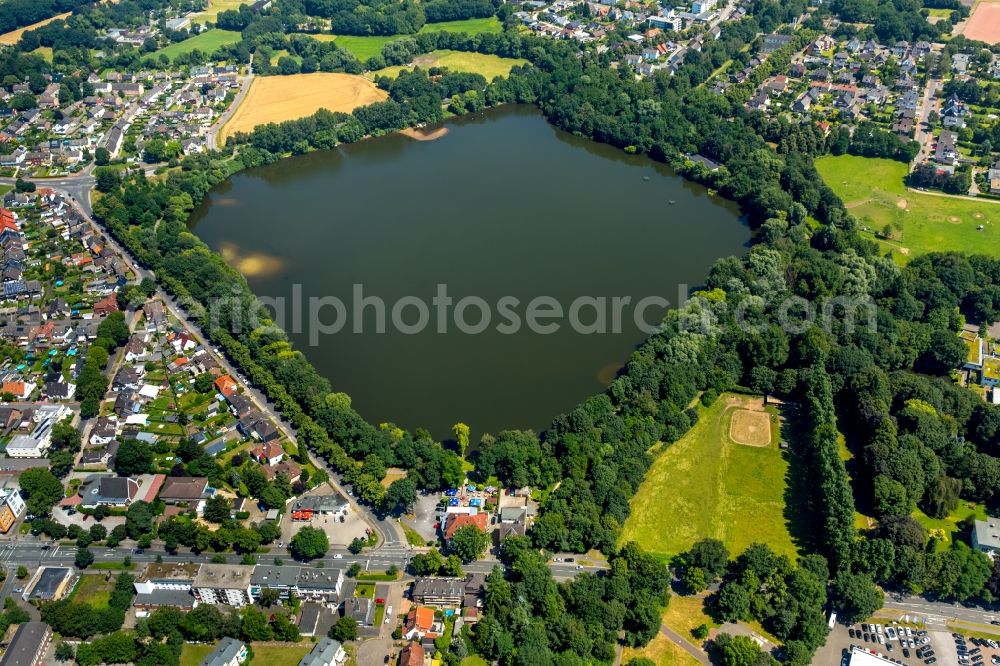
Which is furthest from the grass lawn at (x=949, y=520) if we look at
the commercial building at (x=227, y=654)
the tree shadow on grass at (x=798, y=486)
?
the commercial building at (x=227, y=654)

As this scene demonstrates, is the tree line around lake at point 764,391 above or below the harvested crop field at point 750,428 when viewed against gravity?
above

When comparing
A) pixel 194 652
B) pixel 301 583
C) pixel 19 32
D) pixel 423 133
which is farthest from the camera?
pixel 19 32

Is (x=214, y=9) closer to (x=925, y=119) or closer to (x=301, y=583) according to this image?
(x=925, y=119)

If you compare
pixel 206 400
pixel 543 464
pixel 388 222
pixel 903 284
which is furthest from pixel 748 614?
pixel 388 222

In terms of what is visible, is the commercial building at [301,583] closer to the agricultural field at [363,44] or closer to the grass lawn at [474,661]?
the grass lawn at [474,661]

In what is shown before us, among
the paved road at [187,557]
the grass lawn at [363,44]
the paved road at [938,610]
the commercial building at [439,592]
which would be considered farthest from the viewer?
the grass lawn at [363,44]

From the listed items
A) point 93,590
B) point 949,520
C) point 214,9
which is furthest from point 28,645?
point 214,9

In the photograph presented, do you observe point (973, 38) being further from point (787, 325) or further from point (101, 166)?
point (101, 166)
